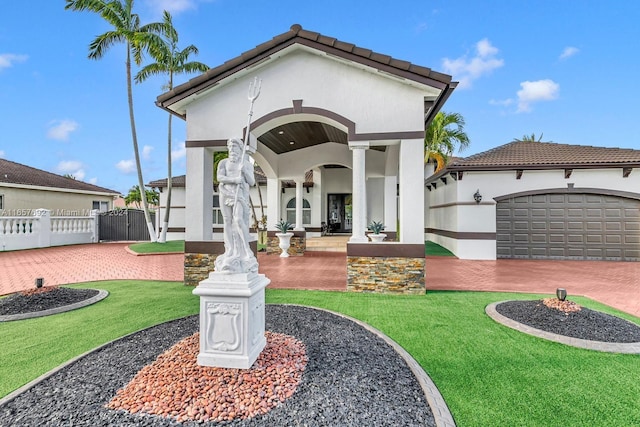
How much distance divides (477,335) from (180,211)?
18913 mm

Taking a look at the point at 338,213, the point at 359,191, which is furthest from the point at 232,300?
the point at 338,213

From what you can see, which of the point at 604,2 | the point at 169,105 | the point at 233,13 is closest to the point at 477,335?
the point at 169,105

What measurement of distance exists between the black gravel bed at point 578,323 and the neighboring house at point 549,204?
680 cm

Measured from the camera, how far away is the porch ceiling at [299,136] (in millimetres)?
9491

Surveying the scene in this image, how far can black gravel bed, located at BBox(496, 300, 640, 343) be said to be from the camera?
3.98 m

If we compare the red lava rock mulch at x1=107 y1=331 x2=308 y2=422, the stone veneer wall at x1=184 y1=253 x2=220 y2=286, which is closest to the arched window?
the stone veneer wall at x1=184 y1=253 x2=220 y2=286

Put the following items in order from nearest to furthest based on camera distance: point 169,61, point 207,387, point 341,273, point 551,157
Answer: point 207,387 < point 341,273 < point 551,157 < point 169,61

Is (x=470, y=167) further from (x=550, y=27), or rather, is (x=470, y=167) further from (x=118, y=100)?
(x=118, y=100)

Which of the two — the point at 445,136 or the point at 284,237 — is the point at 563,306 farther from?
the point at 445,136

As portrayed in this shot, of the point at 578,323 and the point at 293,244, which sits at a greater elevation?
the point at 293,244

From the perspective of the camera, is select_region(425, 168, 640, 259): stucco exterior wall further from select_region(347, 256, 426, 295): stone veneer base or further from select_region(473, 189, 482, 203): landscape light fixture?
select_region(347, 256, 426, 295): stone veneer base

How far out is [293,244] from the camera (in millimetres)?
12195

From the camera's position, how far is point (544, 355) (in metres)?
3.59

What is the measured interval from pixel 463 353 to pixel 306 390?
212 cm
